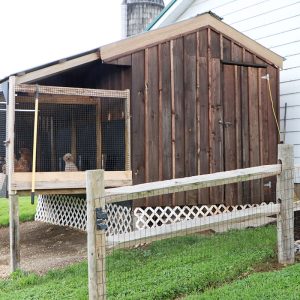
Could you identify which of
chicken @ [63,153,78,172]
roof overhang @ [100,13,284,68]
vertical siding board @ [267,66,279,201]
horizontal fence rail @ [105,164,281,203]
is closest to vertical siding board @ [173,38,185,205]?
roof overhang @ [100,13,284,68]

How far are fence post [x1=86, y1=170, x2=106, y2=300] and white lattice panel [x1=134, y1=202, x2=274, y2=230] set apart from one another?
361cm

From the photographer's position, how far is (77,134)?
8.48 metres

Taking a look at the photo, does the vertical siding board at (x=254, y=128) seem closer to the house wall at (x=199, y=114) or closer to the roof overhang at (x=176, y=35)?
the house wall at (x=199, y=114)

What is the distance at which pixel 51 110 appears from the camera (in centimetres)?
826

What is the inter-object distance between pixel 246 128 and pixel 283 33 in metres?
2.59

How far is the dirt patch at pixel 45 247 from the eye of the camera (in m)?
7.68

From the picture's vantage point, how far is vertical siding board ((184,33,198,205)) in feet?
29.2

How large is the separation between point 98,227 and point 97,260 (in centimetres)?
32

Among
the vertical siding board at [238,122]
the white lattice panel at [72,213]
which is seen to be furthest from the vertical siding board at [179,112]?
the vertical siding board at [238,122]

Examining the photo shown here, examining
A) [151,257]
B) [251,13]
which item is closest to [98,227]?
[151,257]

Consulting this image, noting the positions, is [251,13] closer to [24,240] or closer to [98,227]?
[24,240]

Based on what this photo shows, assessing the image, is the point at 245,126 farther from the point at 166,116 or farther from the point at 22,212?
the point at 22,212

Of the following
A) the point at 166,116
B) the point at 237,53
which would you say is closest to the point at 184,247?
the point at 166,116

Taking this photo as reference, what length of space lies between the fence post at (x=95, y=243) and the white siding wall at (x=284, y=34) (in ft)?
21.1
